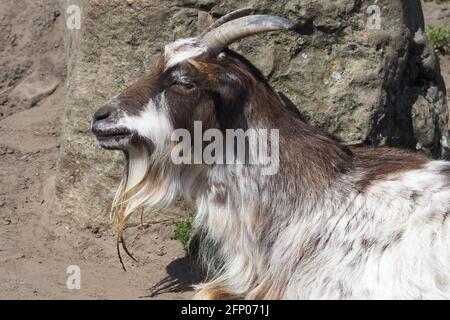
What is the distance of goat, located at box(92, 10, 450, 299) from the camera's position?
4.98 metres

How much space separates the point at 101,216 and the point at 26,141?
1363mm

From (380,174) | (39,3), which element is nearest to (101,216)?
(380,174)

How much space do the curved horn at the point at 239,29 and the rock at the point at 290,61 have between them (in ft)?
3.49

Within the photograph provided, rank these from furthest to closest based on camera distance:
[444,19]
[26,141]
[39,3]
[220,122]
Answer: [444,19] < [39,3] < [26,141] < [220,122]

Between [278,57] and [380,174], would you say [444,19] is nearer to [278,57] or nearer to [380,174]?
[278,57]

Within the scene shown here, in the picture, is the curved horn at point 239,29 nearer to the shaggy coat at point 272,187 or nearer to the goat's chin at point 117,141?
the shaggy coat at point 272,187

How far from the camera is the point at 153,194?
5387 mm

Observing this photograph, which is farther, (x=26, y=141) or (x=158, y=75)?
(x=26, y=141)

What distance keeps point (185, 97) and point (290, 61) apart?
1.43 m

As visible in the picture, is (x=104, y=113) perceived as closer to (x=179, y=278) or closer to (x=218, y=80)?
(x=218, y=80)

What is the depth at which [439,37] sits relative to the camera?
32.9 ft

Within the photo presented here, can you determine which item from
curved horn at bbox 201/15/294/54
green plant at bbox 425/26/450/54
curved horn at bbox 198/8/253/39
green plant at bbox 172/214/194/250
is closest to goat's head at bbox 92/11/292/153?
curved horn at bbox 201/15/294/54

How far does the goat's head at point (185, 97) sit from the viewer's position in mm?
5109

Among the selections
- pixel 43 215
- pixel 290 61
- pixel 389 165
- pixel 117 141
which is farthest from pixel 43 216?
pixel 389 165
